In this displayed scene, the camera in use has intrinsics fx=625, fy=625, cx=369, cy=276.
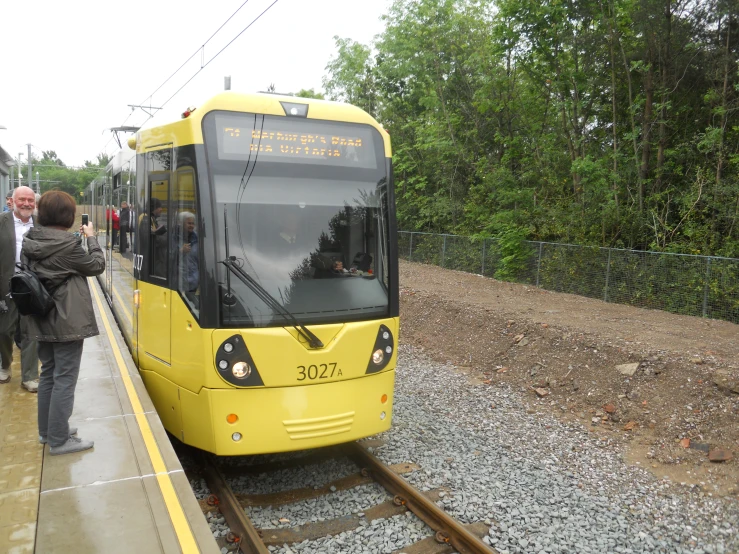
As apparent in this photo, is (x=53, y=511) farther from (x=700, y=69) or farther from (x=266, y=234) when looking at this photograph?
(x=700, y=69)

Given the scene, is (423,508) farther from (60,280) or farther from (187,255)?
(60,280)

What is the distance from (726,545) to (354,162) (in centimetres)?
445

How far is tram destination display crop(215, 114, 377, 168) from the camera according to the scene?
5.27m

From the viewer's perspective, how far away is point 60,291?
14.5 ft

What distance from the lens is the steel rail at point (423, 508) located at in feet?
15.3

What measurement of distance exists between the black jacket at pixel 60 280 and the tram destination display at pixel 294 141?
142 centimetres

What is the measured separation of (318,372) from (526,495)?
2232 millimetres

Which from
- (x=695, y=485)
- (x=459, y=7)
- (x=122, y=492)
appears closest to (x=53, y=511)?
(x=122, y=492)

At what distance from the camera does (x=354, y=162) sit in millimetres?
5738

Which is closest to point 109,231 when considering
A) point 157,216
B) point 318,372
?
point 157,216

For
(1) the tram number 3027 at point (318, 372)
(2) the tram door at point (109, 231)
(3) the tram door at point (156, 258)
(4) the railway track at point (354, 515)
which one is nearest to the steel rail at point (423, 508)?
(4) the railway track at point (354, 515)

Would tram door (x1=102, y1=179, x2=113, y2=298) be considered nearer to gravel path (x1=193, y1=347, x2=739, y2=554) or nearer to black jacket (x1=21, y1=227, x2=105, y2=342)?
gravel path (x1=193, y1=347, x2=739, y2=554)

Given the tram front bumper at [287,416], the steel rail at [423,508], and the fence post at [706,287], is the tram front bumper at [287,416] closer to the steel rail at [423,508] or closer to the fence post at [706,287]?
the steel rail at [423,508]

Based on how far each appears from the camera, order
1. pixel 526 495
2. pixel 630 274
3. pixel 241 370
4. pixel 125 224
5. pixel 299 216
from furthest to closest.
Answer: pixel 630 274, pixel 125 224, pixel 526 495, pixel 299 216, pixel 241 370
